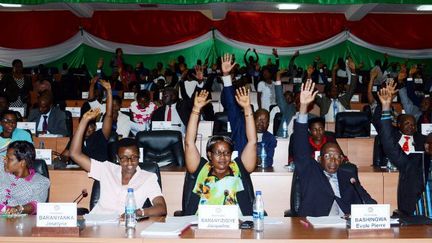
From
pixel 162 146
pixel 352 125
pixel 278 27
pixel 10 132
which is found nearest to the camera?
pixel 162 146

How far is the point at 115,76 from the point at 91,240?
9.89 meters

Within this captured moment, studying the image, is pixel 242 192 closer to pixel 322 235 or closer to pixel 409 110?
pixel 322 235

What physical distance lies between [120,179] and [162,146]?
1.62 m

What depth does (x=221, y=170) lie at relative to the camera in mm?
3551

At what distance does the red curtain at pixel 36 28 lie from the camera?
15758mm

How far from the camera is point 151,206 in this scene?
12.1 feet

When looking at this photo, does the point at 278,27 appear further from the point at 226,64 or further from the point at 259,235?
the point at 259,235

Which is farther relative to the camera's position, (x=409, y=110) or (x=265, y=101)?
(x=265, y=101)

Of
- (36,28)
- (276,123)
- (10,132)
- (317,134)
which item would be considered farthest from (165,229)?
(36,28)

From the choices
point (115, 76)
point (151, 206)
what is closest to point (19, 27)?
point (115, 76)

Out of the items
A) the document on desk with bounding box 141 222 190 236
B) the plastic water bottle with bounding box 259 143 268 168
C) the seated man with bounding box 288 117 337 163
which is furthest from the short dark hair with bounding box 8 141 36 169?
the seated man with bounding box 288 117 337 163

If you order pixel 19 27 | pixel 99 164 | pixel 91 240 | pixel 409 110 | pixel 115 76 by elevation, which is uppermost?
pixel 19 27

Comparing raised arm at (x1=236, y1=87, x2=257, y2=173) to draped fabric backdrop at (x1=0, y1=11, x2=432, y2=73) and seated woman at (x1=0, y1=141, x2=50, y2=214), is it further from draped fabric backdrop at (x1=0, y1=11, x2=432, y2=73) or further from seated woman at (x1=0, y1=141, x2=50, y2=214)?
draped fabric backdrop at (x1=0, y1=11, x2=432, y2=73)

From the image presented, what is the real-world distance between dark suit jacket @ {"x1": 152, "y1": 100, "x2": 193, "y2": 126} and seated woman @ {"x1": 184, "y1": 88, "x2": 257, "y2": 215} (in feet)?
12.2
